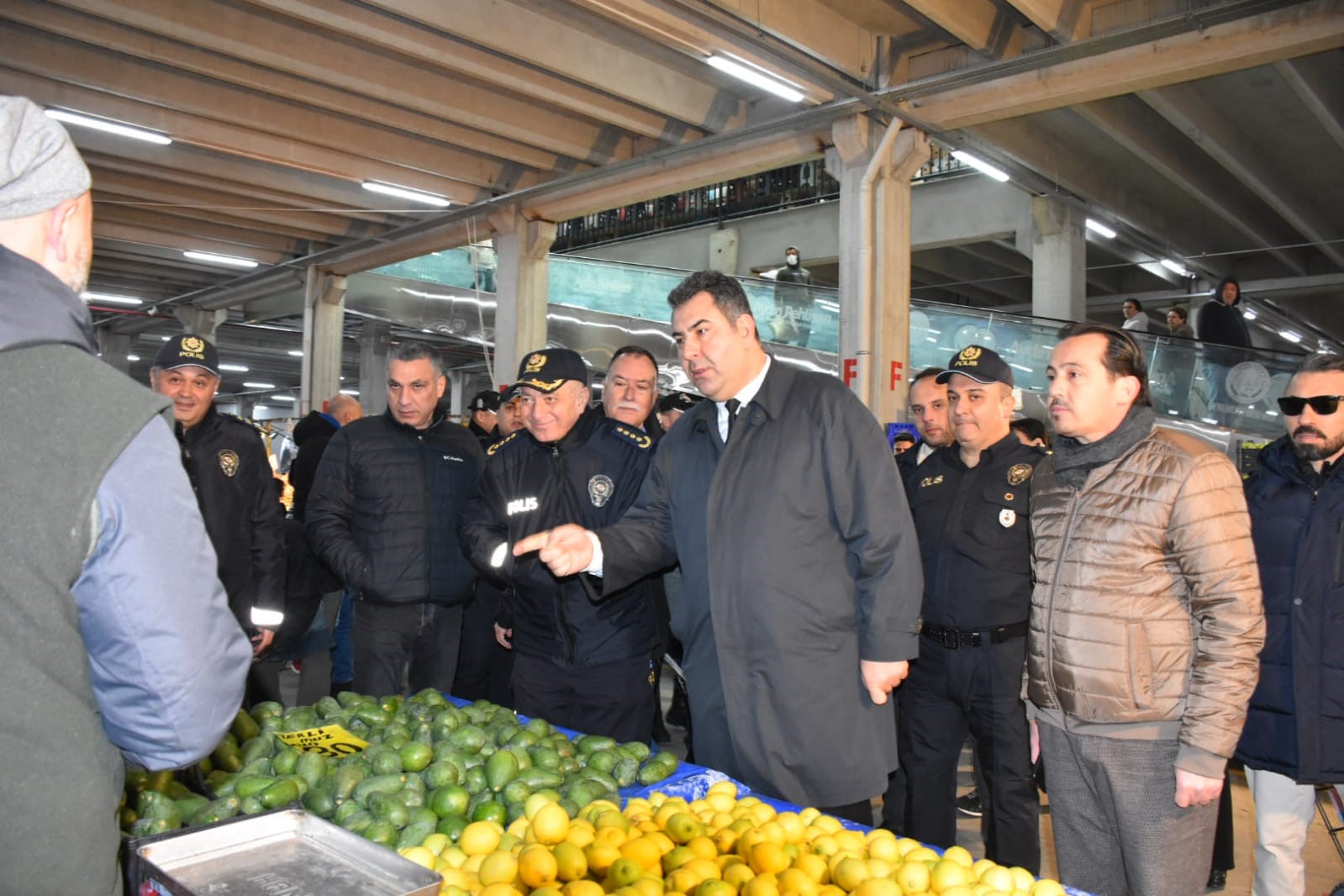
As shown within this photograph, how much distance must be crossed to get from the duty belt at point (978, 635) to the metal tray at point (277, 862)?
2124 mm

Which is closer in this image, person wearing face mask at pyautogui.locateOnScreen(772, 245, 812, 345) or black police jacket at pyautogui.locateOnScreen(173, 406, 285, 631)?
black police jacket at pyautogui.locateOnScreen(173, 406, 285, 631)

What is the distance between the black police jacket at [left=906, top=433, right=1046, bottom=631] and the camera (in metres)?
3.19

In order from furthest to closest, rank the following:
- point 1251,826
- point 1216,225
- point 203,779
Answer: point 1216,225, point 1251,826, point 203,779

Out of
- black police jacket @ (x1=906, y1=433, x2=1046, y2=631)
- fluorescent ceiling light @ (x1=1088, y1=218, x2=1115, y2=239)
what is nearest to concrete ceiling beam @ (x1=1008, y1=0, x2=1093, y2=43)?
black police jacket @ (x1=906, y1=433, x2=1046, y2=631)

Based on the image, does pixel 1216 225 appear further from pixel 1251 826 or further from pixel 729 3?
pixel 1251 826

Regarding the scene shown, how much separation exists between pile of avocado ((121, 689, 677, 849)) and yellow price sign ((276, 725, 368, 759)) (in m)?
0.03

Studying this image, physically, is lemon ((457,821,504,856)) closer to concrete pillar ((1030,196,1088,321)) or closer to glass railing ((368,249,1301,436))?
glass railing ((368,249,1301,436))

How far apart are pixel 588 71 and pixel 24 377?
632 centimetres

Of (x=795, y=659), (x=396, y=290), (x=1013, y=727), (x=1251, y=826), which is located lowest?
(x=1251, y=826)

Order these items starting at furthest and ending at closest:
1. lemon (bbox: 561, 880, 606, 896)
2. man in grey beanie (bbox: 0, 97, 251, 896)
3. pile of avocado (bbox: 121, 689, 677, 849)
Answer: pile of avocado (bbox: 121, 689, 677, 849), lemon (bbox: 561, 880, 606, 896), man in grey beanie (bbox: 0, 97, 251, 896)

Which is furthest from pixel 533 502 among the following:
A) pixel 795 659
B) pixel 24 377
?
pixel 24 377

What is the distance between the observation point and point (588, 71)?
22.5 feet

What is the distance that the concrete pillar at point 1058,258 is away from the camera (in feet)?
38.4

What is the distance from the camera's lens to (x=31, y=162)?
1.17 metres
